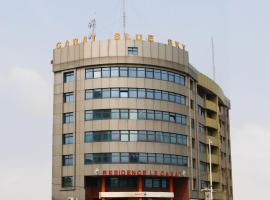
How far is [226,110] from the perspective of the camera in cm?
11725

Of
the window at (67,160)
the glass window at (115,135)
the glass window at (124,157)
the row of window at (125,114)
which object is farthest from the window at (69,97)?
the glass window at (124,157)

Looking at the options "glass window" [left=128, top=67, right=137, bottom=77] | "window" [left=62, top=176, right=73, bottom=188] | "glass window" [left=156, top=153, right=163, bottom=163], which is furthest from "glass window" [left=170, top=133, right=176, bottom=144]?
"window" [left=62, top=176, right=73, bottom=188]

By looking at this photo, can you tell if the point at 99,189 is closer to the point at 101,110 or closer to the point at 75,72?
the point at 101,110

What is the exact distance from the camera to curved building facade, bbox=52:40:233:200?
77.1 m

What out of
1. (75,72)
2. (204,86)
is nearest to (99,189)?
(75,72)

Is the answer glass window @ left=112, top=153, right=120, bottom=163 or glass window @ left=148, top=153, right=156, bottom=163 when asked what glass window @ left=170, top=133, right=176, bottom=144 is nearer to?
glass window @ left=148, top=153, right=156, bottom=163

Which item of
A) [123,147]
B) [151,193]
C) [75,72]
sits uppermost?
[75,72]

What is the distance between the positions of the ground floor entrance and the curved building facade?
15cm

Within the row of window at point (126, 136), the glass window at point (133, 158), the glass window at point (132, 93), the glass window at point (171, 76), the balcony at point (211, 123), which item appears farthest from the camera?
the balcony at point (211, 123)

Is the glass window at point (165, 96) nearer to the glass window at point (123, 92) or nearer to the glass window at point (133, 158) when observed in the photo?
the glass window at point (123, 92)

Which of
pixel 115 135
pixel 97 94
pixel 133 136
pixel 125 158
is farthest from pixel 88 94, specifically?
pixel 125 158

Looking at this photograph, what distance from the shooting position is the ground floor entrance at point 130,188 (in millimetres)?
76562

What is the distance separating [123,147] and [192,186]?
49.9 feet

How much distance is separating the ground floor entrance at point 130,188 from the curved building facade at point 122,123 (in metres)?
0.15
